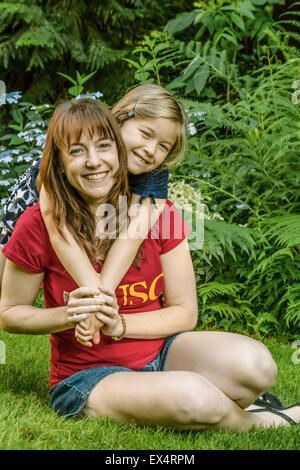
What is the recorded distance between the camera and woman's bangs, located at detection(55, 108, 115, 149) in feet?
6.97

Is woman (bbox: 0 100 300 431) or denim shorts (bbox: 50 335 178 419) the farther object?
denim shorts (bbox: 50 335 178 419)

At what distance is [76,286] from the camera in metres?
2.25

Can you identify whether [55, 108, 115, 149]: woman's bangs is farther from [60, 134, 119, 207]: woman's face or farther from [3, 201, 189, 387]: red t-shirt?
[3, 201, 189, 387]: red t-shirt

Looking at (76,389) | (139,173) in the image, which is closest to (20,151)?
(139,173)

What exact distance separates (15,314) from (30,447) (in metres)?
0.50

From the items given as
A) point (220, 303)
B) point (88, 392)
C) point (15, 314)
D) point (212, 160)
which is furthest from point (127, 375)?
point (212, 160)

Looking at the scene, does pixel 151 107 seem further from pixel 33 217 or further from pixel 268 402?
pixel 268 402

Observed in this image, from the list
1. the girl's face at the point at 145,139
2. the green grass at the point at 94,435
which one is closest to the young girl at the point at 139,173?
the girl's face at the point at 145,139

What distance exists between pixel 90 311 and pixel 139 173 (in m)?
0.64

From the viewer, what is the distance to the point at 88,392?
2152 mm

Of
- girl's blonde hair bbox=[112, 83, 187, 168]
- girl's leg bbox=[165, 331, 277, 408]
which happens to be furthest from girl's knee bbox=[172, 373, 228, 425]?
girl's blonde hair bbox=[112, 83, 187, 168]

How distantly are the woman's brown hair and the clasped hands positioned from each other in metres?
0.22

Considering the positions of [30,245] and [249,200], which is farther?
[249,200]

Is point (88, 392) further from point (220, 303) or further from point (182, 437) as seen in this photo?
point (220, 303)
